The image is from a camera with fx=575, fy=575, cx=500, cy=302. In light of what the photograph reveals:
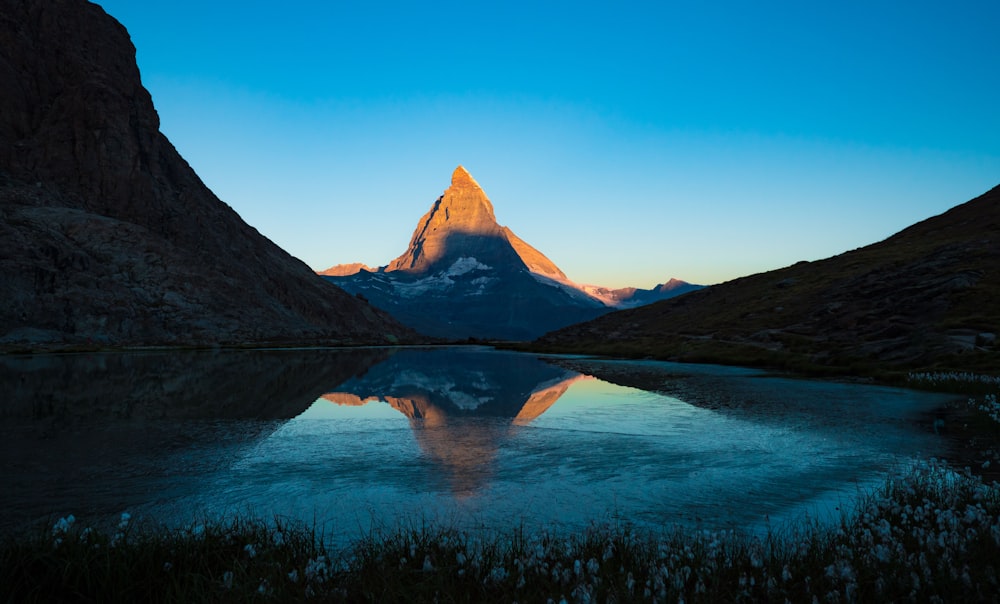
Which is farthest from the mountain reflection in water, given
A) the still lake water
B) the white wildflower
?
the white wildflower

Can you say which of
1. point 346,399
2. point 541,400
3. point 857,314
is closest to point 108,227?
point 346,399

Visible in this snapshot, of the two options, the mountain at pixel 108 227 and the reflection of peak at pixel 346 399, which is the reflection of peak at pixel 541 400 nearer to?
the reflection of peak at pixel 346 399

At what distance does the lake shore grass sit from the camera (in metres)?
5.54

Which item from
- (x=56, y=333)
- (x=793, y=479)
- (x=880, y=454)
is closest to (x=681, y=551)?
(x=793, y=479)

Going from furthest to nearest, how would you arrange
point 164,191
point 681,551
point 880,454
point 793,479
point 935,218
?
point 164,191, point 935,218, point 880,454, point 793,479, point 681,551

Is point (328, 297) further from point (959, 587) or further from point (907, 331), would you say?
point (959, 587)

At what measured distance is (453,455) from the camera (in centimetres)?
1342

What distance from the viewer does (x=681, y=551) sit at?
6699mm

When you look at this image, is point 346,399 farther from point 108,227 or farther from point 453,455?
point 108,227

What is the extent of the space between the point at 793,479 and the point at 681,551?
5.71 m

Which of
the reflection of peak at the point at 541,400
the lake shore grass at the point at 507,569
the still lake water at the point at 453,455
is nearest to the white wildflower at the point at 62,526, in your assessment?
the lake shore grass at the point at 507,569

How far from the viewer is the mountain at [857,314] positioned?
34938mm

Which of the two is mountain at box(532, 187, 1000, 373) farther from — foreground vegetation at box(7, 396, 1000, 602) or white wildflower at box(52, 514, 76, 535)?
white wildflower at box(52, 514, 76, 535)

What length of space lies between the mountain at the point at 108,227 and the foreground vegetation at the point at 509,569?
74.6 m
